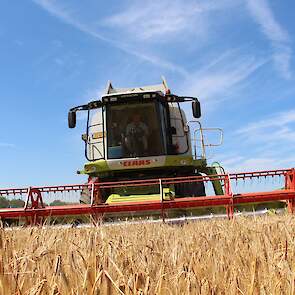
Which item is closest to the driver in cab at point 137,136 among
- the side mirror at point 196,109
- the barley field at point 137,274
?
the side mirror at point 196,109

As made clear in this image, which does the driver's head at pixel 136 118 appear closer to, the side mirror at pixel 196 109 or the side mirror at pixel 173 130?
the side mirror at pixel 173 130

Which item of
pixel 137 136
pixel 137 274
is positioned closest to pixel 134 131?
pixel 137 136

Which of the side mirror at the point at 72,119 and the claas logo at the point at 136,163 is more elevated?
the side mirror at the point at 72,119

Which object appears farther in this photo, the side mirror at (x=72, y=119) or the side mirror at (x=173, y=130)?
the side mirror at (x=173, y=130)

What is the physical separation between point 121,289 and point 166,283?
0.50 feet

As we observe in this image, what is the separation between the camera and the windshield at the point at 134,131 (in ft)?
26.5

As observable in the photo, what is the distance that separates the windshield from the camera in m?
8.07

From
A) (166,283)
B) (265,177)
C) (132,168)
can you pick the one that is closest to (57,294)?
(166,283)

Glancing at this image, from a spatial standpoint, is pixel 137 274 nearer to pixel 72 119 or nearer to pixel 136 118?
pixel 72 119

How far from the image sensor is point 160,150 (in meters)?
8.05

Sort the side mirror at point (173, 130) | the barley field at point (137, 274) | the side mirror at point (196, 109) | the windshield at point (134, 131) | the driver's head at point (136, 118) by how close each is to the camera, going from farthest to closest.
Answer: the side mirror at point (173, 130)
the driver's head at point (136, 118)
the windshield at point (134, 131)
the side mirror at point (196, 109)
the barley field at point (137, 274)

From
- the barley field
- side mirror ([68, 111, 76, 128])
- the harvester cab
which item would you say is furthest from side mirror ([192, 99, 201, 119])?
the barley field

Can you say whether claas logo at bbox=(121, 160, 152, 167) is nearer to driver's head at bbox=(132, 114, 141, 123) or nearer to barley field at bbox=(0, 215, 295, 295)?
driver's head at bbox=(132, 114, 141, 123)

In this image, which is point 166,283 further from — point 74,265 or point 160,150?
point 160,150
